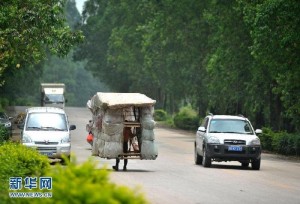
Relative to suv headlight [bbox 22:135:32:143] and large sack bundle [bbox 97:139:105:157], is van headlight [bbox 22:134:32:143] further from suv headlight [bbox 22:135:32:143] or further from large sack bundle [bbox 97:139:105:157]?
large sack bundle [bbox 97:139:105:157]

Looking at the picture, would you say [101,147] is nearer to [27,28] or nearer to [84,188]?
[27,28]

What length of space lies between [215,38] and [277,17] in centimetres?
1843

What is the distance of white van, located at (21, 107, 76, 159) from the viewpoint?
93.6ft

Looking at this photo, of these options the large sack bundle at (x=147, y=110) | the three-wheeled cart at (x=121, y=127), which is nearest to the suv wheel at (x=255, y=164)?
the three-wheeled cart at (x=121, y=127)

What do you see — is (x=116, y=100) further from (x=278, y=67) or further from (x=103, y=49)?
(x=103, y=49)

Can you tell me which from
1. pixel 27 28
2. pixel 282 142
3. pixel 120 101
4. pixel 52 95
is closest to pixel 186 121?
pixel 52 95

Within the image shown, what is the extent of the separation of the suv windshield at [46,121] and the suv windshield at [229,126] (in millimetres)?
5190

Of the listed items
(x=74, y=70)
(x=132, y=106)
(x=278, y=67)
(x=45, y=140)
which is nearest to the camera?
(x=132, y=106)

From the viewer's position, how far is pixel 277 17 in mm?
39000

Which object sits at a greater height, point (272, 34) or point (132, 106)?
point (272, 34)

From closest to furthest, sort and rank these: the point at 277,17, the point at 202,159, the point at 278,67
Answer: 1. the point at 202,159
2. the point at 277,17
3. the point at 278,67

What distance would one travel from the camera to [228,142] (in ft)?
93.5

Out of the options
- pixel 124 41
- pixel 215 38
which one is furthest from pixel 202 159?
pixel 124 41

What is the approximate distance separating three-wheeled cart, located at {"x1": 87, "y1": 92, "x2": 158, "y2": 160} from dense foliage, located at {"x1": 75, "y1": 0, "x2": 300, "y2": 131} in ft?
40.9
